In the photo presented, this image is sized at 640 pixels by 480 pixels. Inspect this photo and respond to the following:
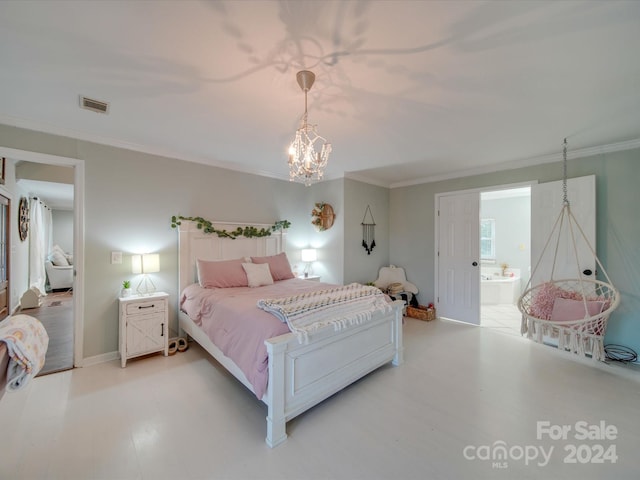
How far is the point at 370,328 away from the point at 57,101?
3.34 m

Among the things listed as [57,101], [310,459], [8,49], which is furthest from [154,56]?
[310,459]

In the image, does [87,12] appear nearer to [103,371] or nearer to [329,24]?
[329,24]

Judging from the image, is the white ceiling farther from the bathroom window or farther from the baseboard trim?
the bathroom window

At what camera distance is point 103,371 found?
108 inches

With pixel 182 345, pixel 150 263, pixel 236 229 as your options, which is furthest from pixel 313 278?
pixel 150 263

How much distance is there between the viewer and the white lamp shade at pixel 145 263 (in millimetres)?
3041

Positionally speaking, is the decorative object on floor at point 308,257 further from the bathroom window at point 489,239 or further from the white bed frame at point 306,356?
the bathroom window at point 489,239

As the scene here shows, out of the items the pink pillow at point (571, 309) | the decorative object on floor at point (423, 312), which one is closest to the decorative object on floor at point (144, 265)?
the decorative object on floor at point (423, 312)

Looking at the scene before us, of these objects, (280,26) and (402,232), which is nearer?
(280,26)

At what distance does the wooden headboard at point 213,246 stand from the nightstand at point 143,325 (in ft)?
1.52

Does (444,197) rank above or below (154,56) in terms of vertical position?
below

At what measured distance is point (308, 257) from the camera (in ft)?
15.3

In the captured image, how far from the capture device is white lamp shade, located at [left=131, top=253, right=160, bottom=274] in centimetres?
304

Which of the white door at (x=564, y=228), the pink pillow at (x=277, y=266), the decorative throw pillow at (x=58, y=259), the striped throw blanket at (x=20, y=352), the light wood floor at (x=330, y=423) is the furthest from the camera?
the decorative throw pillow at (x=58, y=259)
